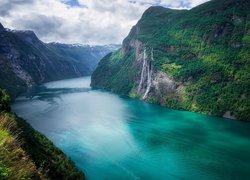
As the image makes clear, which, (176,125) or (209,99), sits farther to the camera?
(209,99)

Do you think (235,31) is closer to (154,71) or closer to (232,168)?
(154,71)

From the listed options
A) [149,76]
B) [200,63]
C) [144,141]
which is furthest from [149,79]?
[144,141]

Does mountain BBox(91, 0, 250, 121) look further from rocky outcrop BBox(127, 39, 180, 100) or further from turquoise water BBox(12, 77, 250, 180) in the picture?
turquoise water BBox(12, 77, 250, 180)

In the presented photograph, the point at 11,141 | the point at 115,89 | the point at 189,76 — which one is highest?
the point at 11,141

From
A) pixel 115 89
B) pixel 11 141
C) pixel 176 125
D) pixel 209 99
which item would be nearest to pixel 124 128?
pixel 176 125

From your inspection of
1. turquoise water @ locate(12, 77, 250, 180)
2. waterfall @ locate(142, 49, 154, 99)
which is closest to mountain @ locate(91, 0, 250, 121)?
waterfall @ locate(142, 49, 154, 99)

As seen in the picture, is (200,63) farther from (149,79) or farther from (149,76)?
(149,76)
